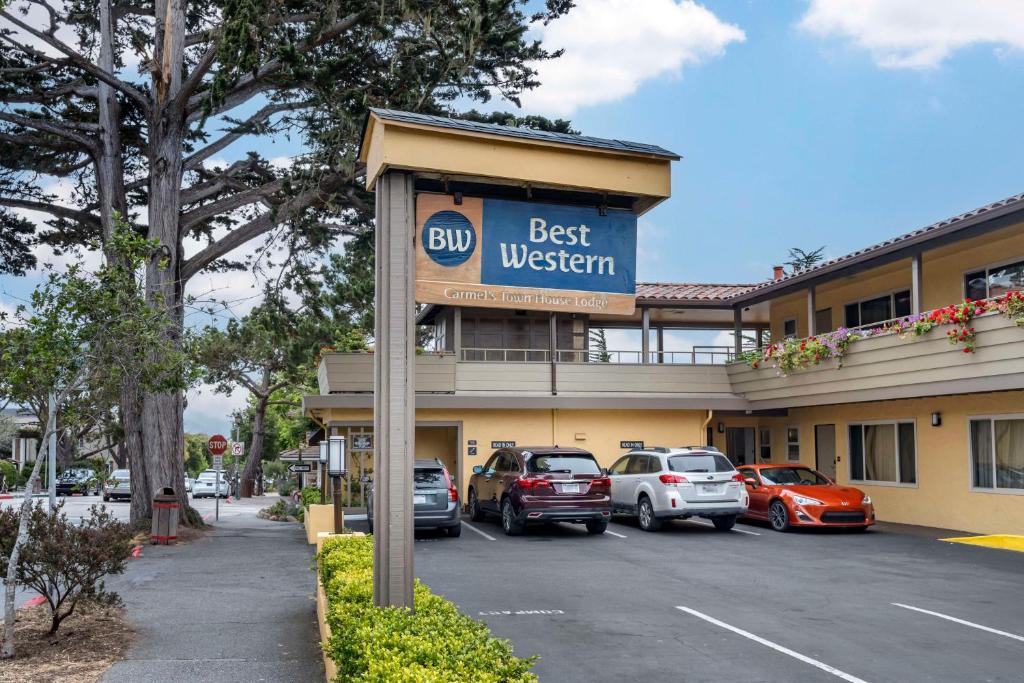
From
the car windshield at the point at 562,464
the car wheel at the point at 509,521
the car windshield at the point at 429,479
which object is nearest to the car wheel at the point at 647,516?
the car windshield at the point at 562,464

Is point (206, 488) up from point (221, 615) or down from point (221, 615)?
down

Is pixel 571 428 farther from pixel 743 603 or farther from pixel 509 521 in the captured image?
pixel 743 603

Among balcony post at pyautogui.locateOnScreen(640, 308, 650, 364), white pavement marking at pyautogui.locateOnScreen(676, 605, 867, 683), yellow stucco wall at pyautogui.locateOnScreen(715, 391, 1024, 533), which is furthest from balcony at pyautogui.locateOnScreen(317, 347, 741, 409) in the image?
white pavement marking at pyautogui.locateOnScreen(676, 605, 867, 683)

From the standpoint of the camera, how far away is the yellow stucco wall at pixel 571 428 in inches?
1001

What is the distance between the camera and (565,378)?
85.7 feet

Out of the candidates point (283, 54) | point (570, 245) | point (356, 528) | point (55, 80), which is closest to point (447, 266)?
point (570, 245)

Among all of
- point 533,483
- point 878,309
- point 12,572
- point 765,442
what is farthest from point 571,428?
point 12,572

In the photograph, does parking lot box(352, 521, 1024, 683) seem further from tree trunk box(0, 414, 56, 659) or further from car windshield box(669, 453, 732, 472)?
tree trunk box(0, 414, 56, 659)

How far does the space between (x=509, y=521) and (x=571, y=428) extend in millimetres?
7427

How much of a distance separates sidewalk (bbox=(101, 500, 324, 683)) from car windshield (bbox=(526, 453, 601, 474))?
4.67m

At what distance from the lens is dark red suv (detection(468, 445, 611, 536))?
18031 mm

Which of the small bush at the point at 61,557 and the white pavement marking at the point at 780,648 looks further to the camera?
the small bush at the point at 61,557

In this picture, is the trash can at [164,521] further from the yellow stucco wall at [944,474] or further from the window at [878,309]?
the window at [878,309]

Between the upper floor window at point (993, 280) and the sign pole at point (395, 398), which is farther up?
the upper floor window at point (993, 280)
